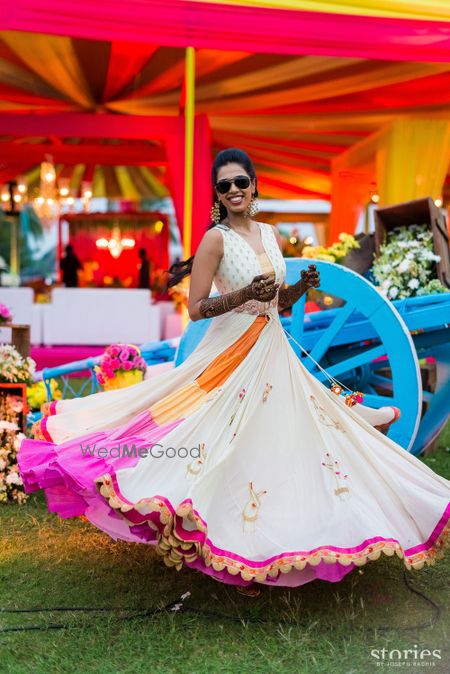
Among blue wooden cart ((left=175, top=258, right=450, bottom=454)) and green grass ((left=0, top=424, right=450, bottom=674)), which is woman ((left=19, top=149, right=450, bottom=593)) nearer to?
green grass ((left=0, top=424, right=450, bottom=674))

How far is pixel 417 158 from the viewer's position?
10469 millimetres

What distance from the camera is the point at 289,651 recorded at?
2.18 meters

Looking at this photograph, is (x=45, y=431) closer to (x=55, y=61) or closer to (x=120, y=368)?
(x=120, y=368)

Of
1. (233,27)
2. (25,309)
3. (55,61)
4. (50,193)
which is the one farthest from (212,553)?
(50,193)

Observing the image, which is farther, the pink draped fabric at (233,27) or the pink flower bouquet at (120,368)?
the pink draped fabric at (233,27)

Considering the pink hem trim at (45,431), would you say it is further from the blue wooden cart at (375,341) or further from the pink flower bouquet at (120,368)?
the pink flower bouquet at (120,368)

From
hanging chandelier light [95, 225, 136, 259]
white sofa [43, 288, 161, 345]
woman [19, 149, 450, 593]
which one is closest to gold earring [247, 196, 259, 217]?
woman [19, 149, 450, 593]

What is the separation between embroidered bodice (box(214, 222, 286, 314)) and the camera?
2.61 metres

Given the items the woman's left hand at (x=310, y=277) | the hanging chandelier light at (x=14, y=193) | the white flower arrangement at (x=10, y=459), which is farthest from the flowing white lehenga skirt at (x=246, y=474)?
the hanging chandelier light at (x=14, y=193)

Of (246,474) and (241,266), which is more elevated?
(241,266)

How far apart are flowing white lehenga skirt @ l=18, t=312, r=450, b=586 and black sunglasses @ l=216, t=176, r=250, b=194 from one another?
0.43m

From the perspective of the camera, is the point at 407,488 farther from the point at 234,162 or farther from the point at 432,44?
the point at 432,44

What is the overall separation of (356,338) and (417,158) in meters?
7.30

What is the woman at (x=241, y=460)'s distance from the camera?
2182 mm
